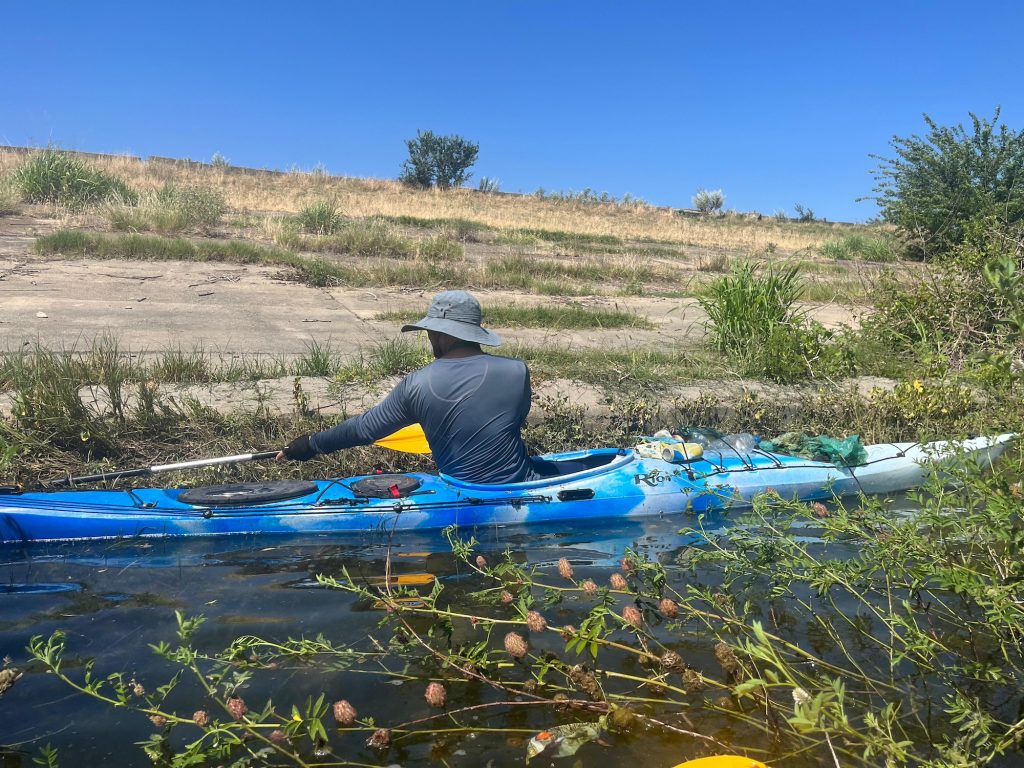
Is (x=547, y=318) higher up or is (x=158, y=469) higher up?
(x=547, y=318)

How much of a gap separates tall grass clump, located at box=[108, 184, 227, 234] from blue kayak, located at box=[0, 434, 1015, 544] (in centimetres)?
934

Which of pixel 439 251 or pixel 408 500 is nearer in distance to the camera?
pixel 408 500

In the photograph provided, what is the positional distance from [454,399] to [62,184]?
1296 cm

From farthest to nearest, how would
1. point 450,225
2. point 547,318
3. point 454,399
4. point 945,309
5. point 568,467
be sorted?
point 450,225 → point 547,318 → point 945,309 → point 568,467 → point 454,399

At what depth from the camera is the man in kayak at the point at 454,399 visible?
486 cm

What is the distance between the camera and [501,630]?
13.2 ft

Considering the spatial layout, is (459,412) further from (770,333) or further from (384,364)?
(770,333)

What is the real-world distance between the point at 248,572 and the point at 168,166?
23120 millimetres

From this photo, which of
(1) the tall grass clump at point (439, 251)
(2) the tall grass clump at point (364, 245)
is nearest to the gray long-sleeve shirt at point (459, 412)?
(1) the tall grass clump at point (439, 251)

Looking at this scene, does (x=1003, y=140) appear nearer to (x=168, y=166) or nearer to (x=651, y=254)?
(x=651, y=254)

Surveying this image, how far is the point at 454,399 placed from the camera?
489cm

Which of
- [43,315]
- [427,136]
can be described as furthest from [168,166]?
[43,315]

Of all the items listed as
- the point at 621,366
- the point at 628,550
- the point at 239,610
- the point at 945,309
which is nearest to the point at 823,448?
the point at 621,366

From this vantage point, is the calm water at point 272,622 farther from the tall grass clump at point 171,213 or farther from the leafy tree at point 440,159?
the leafy tree at point 440,159
